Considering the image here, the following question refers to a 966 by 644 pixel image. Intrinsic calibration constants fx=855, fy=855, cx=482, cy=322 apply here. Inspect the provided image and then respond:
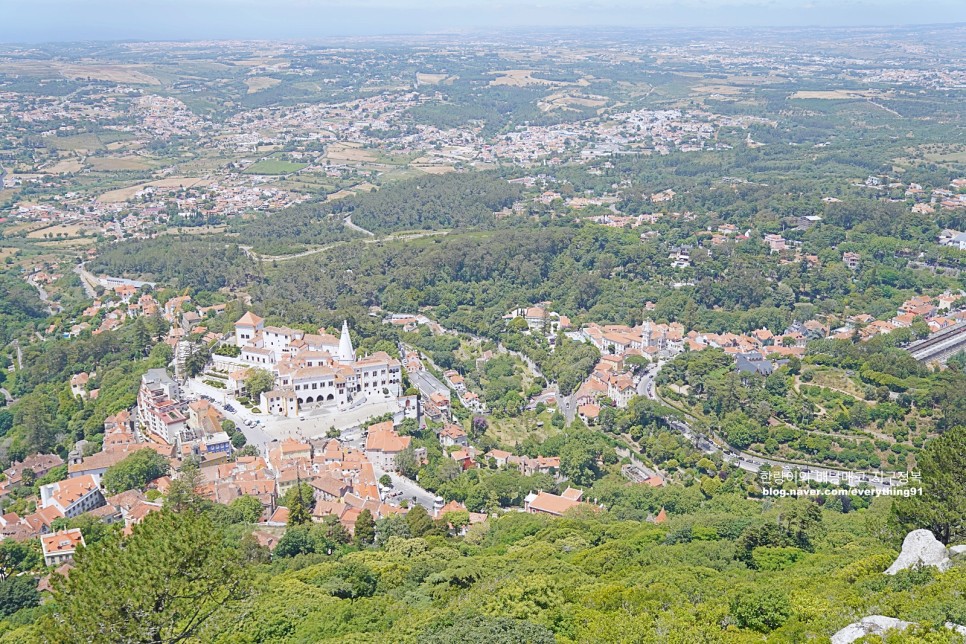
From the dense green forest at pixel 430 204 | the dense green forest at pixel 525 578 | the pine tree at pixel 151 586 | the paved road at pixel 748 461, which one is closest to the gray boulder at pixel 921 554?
the dense green forest at pixel 525 578

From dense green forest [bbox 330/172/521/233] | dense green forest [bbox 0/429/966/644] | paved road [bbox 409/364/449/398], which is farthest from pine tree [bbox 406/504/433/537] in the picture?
dense green forest [bbox 330/172/521/233]

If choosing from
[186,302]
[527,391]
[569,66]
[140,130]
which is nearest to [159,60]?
[140,130]

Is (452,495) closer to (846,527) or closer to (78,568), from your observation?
(846,527)

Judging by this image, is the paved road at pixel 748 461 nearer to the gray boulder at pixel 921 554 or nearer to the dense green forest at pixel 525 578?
the dense green forest at pixel 525 578

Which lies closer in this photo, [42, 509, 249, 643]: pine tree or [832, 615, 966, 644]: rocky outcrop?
[832, 615, 966, 644]: rocky outcrop

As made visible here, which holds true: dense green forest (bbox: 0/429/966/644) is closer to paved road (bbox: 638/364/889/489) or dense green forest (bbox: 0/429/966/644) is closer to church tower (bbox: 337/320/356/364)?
paved road (bbox: 638/364/889/489)

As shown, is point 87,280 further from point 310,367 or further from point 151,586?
point 151,586
